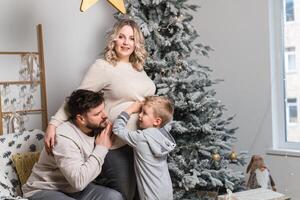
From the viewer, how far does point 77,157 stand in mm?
2193

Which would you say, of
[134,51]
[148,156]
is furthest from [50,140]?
[134,51]

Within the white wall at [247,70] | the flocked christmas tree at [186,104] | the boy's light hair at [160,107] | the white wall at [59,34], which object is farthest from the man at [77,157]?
the white wall at [247,70]

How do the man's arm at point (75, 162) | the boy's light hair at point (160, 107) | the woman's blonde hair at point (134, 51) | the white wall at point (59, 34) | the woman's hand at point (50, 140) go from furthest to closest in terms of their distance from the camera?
the white wall at point (59, 34) < the woman's blonde hair at point (134, 51) < the boy's light hair at point (160, 107) < the woman's hand at point (50, 140) < the man's arm at point (75, 162)

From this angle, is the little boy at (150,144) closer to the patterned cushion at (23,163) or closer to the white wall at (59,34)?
the patterned cushion at (23,163)

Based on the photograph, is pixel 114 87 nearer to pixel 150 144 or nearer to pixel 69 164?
pixel 150 144

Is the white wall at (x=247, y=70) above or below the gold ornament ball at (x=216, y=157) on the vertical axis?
above

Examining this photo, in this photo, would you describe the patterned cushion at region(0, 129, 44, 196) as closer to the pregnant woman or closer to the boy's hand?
the pregnant woman

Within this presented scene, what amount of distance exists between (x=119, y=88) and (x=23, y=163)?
813mm

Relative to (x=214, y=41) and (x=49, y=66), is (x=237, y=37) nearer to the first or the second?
(x=214, y=41)

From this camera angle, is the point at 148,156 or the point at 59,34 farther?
the point at 59,34

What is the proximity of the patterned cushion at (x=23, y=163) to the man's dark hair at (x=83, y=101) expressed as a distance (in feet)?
1.92

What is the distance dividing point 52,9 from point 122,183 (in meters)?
1.68

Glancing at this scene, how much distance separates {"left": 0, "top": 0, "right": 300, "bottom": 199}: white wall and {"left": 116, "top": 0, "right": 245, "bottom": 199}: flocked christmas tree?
26.0 inches

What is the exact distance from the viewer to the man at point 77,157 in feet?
7.09
